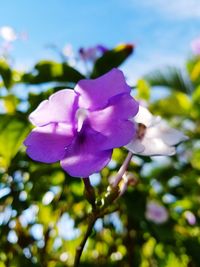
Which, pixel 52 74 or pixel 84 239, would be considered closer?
pixel 84 239

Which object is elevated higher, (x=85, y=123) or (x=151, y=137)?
(x=85, y=123)

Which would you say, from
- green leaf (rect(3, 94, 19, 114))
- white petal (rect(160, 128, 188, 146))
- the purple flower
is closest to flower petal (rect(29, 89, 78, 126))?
the purple flower

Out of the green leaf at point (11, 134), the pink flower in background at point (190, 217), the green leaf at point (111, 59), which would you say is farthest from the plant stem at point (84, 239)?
the pink flower in background at point (190, 217)

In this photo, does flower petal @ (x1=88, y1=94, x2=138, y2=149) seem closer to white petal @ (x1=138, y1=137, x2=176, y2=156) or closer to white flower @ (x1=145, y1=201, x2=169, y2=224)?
white petal @ (x1=138, y1=137, x2=176, y2=156)

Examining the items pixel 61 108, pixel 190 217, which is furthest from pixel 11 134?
pixel 190 217

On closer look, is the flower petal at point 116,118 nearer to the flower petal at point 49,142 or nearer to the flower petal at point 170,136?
the flower petal at point 49,142

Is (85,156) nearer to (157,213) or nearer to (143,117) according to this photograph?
(143,117)

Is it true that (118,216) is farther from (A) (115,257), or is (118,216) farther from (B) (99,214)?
(B) (99,214)
